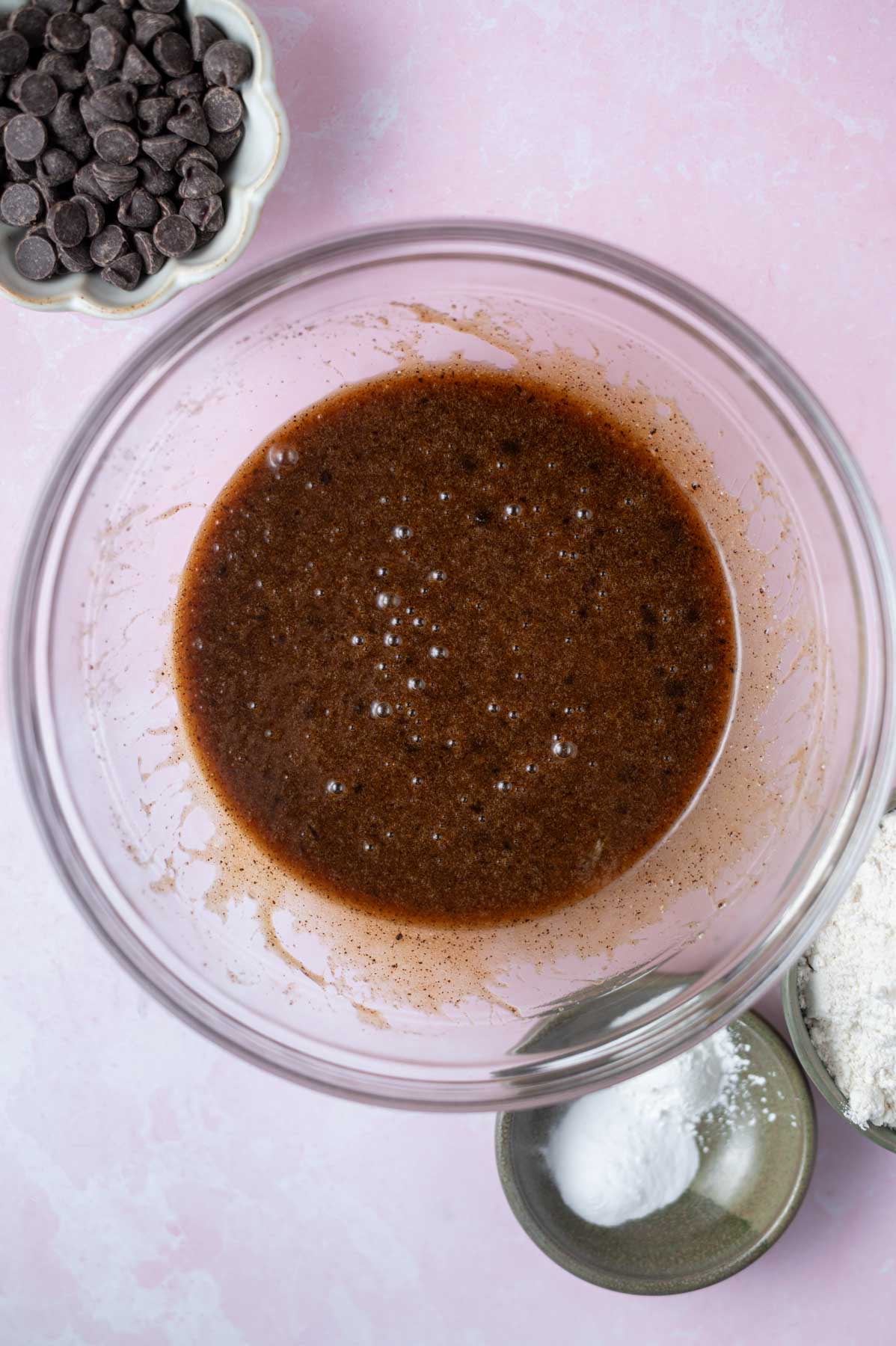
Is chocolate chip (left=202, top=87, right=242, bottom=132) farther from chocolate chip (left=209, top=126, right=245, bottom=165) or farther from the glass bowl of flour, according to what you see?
the glass bowl of flour

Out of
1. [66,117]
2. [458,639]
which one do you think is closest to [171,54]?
[66,117]

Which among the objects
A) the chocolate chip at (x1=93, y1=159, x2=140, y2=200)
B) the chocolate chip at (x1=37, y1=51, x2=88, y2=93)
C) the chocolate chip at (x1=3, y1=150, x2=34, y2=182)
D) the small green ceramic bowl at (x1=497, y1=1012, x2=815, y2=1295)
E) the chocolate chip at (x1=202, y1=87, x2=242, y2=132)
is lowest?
the small green ceramic bowl at (x1=497, y1=1012, x2=815, y2=1295)

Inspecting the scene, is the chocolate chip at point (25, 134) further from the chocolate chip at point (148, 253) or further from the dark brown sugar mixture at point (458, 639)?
the dark brown sugar mixture at point (458, 639)

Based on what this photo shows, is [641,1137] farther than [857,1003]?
Yes

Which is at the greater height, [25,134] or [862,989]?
[25,134]

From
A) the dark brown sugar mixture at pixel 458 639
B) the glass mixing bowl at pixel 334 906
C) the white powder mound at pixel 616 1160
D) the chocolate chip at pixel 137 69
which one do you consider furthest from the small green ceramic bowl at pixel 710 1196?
the chocolate chip at pixel 137 69

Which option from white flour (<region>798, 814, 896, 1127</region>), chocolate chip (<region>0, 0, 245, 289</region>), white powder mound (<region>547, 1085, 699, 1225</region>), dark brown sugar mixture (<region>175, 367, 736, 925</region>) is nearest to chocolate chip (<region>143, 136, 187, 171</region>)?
chocolate chip (<region>0, 0, 245, 289</region>)

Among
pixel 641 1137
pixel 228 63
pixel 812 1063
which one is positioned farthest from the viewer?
pixel 641 1137

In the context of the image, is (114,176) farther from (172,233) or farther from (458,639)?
(458,639)
